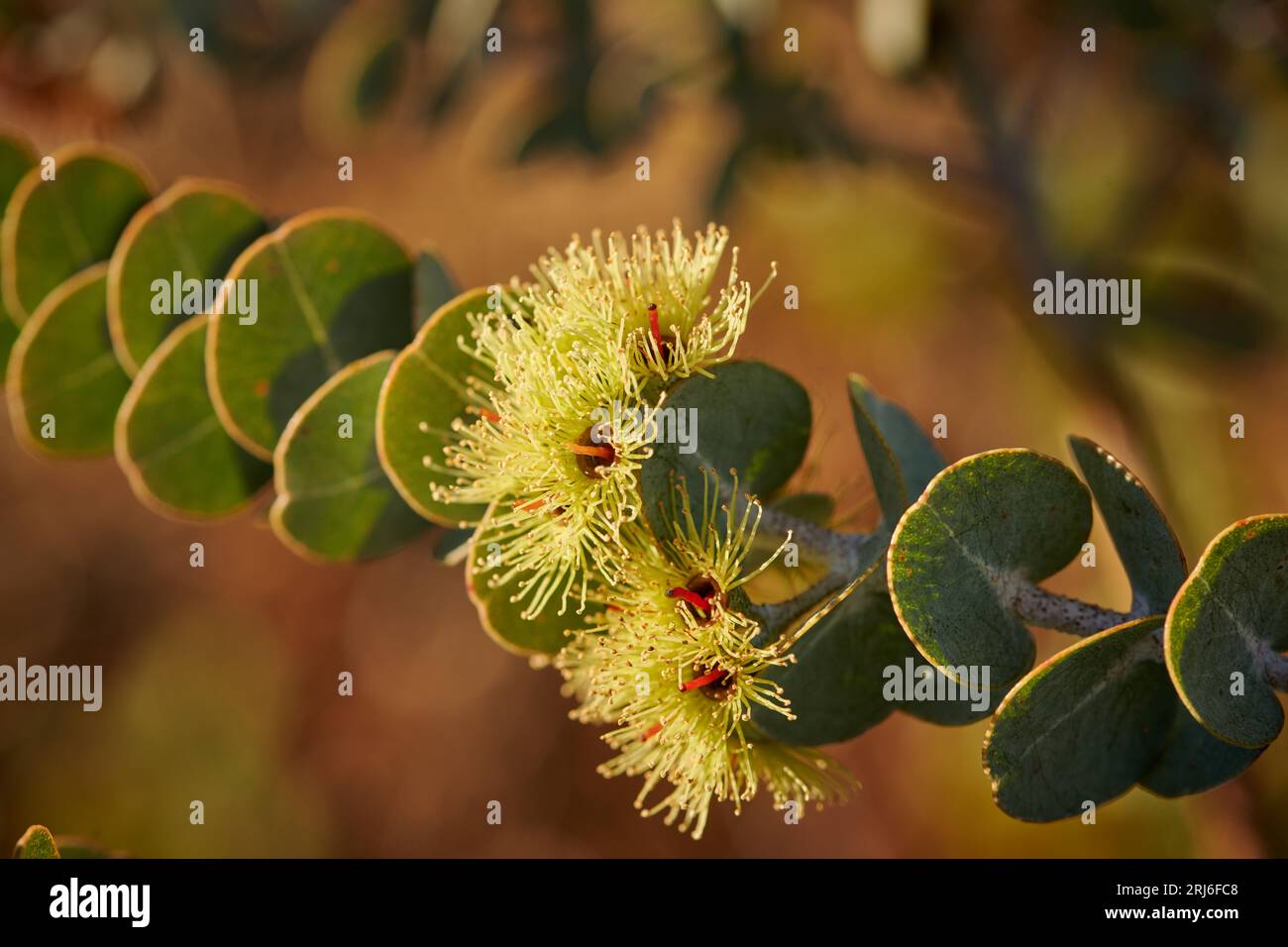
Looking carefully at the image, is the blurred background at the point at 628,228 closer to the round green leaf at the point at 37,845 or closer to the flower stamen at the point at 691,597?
the flower stamen at the point at 691,597

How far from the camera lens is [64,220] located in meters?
1.28

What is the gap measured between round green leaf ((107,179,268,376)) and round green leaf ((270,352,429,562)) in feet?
0.84

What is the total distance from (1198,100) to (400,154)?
106 inches

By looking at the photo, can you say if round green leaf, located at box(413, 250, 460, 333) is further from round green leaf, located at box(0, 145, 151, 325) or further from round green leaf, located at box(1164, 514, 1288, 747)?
round green leaf, located at box(1164, 514, 1288, 747)

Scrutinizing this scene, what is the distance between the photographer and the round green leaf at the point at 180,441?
3.75ft

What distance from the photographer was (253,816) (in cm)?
299

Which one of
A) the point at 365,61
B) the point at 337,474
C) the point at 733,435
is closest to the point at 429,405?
the point at 337,474

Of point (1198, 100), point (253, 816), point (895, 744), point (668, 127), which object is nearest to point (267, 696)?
point (253, 816)

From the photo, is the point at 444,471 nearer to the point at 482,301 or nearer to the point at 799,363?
the point at 482,301

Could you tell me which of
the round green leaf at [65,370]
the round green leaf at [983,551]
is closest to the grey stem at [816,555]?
the round green leaf at [983,551]

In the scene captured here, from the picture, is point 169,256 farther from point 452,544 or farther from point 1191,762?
point 1191,762

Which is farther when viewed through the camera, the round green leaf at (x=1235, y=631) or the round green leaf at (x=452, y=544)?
the round green leaf at (x=452, y=544)

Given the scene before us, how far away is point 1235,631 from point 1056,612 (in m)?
0.13

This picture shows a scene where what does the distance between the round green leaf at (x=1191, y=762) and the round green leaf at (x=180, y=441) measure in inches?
39.0
